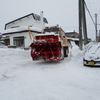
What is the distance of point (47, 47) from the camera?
8.80 m

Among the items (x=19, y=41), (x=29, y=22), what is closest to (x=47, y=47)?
(x=19, y=41)

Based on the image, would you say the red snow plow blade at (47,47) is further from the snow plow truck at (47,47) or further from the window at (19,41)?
the window at (19,41)

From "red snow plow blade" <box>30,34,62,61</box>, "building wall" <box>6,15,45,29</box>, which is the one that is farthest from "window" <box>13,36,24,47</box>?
"red snow plow blade" <box>30,34,62,61</box>

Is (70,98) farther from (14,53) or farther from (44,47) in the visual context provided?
(14,53)

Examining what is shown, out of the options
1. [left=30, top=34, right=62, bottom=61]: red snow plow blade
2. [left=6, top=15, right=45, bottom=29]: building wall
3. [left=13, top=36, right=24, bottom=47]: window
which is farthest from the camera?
[left=6, top=15, right=45, bottom=29]: building wall

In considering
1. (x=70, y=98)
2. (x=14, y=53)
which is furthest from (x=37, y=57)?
(x=70, y=98)

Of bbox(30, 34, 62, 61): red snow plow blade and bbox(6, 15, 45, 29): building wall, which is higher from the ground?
bbox(6, 15, 45, 29): building wall

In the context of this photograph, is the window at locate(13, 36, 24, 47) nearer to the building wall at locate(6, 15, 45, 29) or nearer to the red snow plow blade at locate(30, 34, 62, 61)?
the building wall at locate(6, 15, 45, 29)

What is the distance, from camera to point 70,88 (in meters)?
4.01

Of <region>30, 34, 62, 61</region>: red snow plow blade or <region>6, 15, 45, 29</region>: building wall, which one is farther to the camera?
<region>6, 15, 45, 29</region>: building wall

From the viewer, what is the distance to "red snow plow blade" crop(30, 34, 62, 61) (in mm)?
8043

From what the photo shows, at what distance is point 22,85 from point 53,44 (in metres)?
4.52

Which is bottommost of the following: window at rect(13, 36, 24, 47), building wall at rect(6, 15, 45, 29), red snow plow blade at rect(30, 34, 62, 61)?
red snow plow blade at rect(30, 34, 62, 61)

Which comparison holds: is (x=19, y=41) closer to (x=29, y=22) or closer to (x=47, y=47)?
(x=29, y=22)
